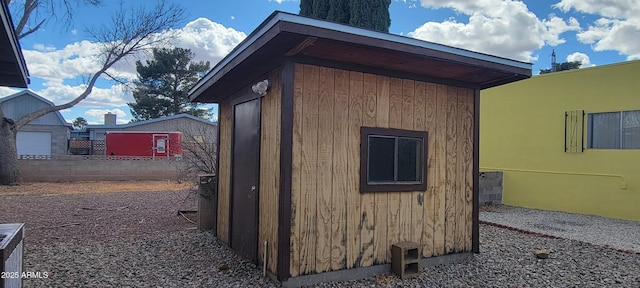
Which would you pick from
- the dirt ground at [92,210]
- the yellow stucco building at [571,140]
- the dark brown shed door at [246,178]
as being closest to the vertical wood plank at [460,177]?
the dark brown shed door at [246,178]

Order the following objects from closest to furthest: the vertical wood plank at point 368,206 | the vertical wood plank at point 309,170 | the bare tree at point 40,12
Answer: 1. the vertical wood plank at point 309,170
2. the vertical wood plank at point 368,206
3. the bare tree at point 40,12

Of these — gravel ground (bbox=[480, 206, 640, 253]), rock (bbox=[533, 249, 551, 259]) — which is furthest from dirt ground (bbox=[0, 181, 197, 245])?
gravel ground (bbox=[480, 206, 640, 253])

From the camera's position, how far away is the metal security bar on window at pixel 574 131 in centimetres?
858

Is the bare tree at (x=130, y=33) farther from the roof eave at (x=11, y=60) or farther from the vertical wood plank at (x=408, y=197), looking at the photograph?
the vertical wood plank at (x=408, y=197)

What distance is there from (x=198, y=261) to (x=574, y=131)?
28.0 feet

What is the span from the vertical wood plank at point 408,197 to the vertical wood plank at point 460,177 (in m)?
0.66

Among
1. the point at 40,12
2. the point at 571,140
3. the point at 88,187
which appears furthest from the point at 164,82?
the point at 571,140

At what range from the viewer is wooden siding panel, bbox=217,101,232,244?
204 inches

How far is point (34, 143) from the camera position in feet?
68.0

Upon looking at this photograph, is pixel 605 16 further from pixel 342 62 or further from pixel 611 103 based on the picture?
pixel 342 62

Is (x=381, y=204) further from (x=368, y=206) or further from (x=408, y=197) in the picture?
(x=408, y=197)

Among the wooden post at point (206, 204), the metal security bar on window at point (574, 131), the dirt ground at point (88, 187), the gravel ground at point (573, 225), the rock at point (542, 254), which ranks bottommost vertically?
the dirt ground at point (88, 187)

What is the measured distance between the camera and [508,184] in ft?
32.4

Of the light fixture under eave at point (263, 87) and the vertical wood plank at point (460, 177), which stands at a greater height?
the light fixture under eave at point (263, 87)
